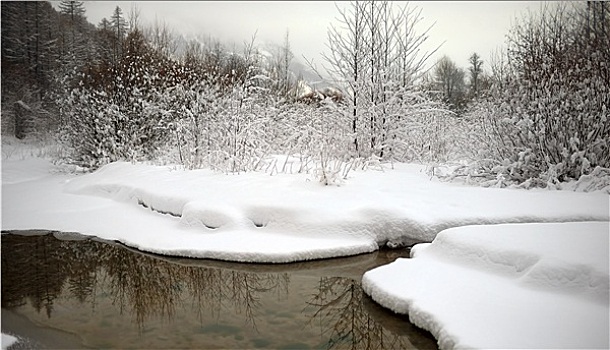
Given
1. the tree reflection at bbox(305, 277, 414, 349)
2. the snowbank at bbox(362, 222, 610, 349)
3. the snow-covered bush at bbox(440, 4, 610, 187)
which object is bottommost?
the tree reflection at bbox(305, 277, 414, 349)

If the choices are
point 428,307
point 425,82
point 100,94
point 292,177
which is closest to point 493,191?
point 292,177

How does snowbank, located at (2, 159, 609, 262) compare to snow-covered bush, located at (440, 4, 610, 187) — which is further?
snow-covered bush, located at (440, 4, 610, 187)

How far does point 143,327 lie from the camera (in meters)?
3.95

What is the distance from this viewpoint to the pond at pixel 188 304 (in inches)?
146

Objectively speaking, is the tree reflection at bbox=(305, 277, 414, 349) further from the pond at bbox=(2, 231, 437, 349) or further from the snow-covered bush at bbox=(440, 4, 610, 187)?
the snow-covered bush at bbox=(440, 4, 610, 187)

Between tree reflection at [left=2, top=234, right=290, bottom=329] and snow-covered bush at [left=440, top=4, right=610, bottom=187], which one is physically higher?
snow-covered bush at [left=440, top=4, right=610, bottom=187]

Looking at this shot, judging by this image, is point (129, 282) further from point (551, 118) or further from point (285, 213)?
point (551, 118)

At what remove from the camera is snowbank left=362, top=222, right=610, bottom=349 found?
10.2 ft

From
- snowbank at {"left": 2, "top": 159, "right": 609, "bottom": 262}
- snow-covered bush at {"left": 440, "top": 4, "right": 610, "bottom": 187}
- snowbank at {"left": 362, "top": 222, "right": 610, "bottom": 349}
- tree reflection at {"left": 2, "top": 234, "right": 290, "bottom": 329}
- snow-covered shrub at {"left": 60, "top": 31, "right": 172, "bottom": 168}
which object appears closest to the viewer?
snowbank at {"left": 362, "top": 222, "right": 610, "bottom": 349}

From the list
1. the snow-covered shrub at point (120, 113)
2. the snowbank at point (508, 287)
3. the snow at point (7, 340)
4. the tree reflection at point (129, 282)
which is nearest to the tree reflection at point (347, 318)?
the snowbank at point (508, 287)

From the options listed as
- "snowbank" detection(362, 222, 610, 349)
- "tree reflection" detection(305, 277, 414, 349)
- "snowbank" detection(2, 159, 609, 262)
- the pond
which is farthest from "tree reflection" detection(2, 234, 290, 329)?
"snowbank" detection(362, 222, 610, 349)

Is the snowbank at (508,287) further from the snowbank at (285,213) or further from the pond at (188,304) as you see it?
the snowbank at (285,213)

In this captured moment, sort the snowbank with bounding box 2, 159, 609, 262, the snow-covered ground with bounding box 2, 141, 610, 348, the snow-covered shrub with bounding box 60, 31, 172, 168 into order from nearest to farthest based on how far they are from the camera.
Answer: the snow-covered ground with bounding box 2, 141, 610, 348 < the snowbank with bounding box 2, 159, 609, 262 < the snow-covered shrub with bounding box 60, 31, 172, 168

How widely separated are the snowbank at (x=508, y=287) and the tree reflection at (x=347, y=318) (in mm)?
233
